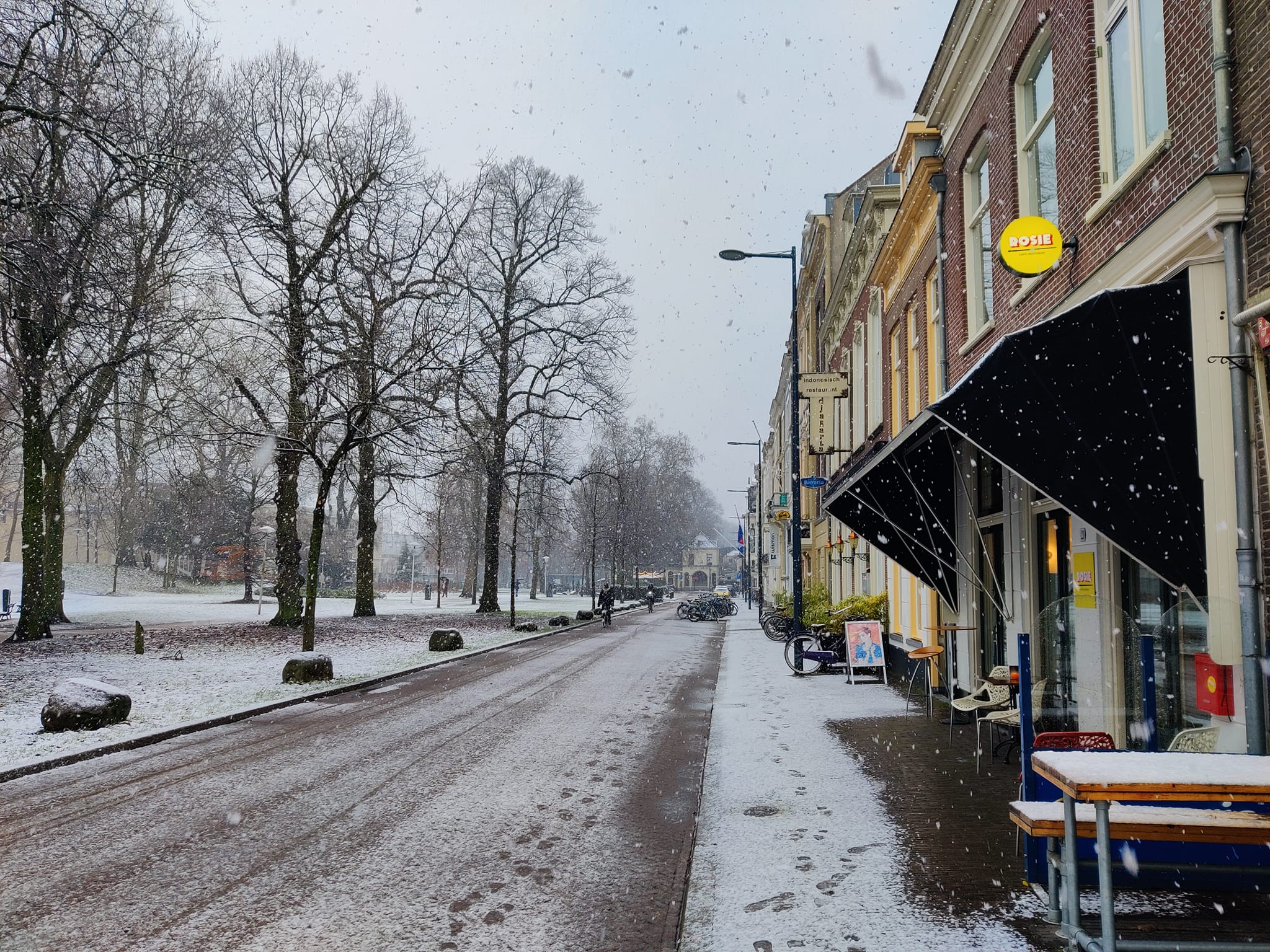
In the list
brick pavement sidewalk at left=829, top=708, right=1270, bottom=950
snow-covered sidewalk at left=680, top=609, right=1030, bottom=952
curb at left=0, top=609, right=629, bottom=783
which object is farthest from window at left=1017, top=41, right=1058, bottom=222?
curb at left=0, top=609, right=629, bottom=783

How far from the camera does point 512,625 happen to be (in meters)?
30.0

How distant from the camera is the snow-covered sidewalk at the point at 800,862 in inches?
168

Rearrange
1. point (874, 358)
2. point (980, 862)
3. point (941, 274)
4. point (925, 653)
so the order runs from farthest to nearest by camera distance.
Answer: point (874, 358) → point (941, 274) → point (925, 653) → point (980, 862)

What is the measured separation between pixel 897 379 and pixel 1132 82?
10.8 meters

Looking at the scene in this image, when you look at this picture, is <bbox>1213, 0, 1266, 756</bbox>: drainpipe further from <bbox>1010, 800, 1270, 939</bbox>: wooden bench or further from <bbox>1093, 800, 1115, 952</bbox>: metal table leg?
<bbox>1093, 800, 1115, 952</bbox>: metal table leg

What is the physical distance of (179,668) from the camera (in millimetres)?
16422

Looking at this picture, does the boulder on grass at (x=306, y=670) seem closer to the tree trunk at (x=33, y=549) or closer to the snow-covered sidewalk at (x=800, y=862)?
the snow-covered sidewalk at (x=800, y=862)

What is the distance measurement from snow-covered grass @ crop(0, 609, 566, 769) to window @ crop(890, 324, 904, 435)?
33.9 ft

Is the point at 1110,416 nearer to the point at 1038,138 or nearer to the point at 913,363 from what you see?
the point at 1038,138

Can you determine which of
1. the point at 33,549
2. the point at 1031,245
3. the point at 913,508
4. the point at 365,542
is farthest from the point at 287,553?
the point at 1031,245

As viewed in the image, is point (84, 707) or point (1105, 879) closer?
point (1105, 879)

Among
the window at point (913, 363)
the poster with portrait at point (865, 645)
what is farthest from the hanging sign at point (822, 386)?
the poster with portrait at point (865, 645)

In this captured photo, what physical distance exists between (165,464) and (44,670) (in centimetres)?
646

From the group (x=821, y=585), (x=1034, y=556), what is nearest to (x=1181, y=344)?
(x=1034, y=556)
